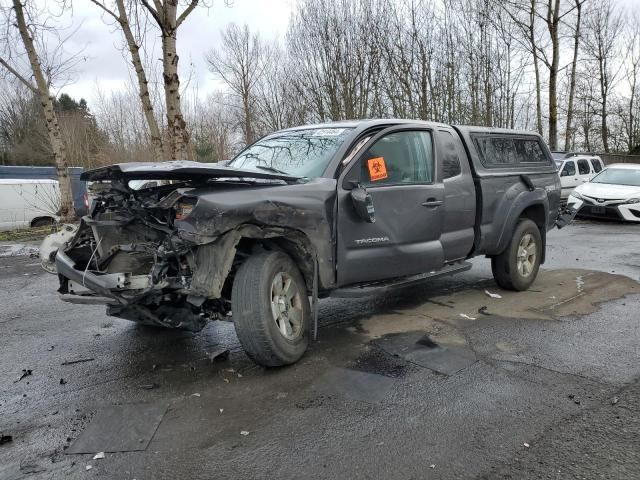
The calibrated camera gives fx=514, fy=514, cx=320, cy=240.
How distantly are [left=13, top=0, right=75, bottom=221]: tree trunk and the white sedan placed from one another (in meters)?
13.8

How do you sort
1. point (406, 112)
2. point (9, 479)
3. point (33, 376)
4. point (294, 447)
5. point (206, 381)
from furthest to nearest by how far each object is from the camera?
point (406, 112), point (33, 376), point (206, 381), point (294, 447), point (9, 479)

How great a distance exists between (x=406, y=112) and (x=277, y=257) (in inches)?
773

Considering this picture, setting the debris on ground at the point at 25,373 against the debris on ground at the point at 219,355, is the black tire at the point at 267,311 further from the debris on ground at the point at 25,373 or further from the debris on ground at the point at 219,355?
the debris on ground at the point at 25,373

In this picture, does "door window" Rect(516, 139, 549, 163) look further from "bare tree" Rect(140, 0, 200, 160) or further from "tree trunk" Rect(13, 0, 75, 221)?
"tree trunk" Rect(13, 0, 75, 221)

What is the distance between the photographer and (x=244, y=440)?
2930mm

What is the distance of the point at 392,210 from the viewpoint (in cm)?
457

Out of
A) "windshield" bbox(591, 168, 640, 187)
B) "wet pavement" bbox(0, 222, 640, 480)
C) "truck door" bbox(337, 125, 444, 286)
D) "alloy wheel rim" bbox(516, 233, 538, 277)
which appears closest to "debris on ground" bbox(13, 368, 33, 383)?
"wet pavement" bbox(0, 222, 640, 480)

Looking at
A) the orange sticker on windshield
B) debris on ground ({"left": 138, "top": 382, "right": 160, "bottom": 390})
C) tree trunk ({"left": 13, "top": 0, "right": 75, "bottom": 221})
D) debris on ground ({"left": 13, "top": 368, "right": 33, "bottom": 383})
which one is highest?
tree trunk ({"left": 13, "top": 0, "right": 75, "bottom": 221})

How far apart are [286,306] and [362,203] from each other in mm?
1031

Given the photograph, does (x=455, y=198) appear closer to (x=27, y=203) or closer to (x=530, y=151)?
(x=530, y=151)

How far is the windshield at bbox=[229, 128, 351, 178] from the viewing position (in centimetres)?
443

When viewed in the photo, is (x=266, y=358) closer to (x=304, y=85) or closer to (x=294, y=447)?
(x=294, y=447)

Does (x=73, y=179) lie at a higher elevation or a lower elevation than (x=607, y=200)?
higher

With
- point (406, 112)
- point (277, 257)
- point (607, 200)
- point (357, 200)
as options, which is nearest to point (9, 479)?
point (277, 257)
